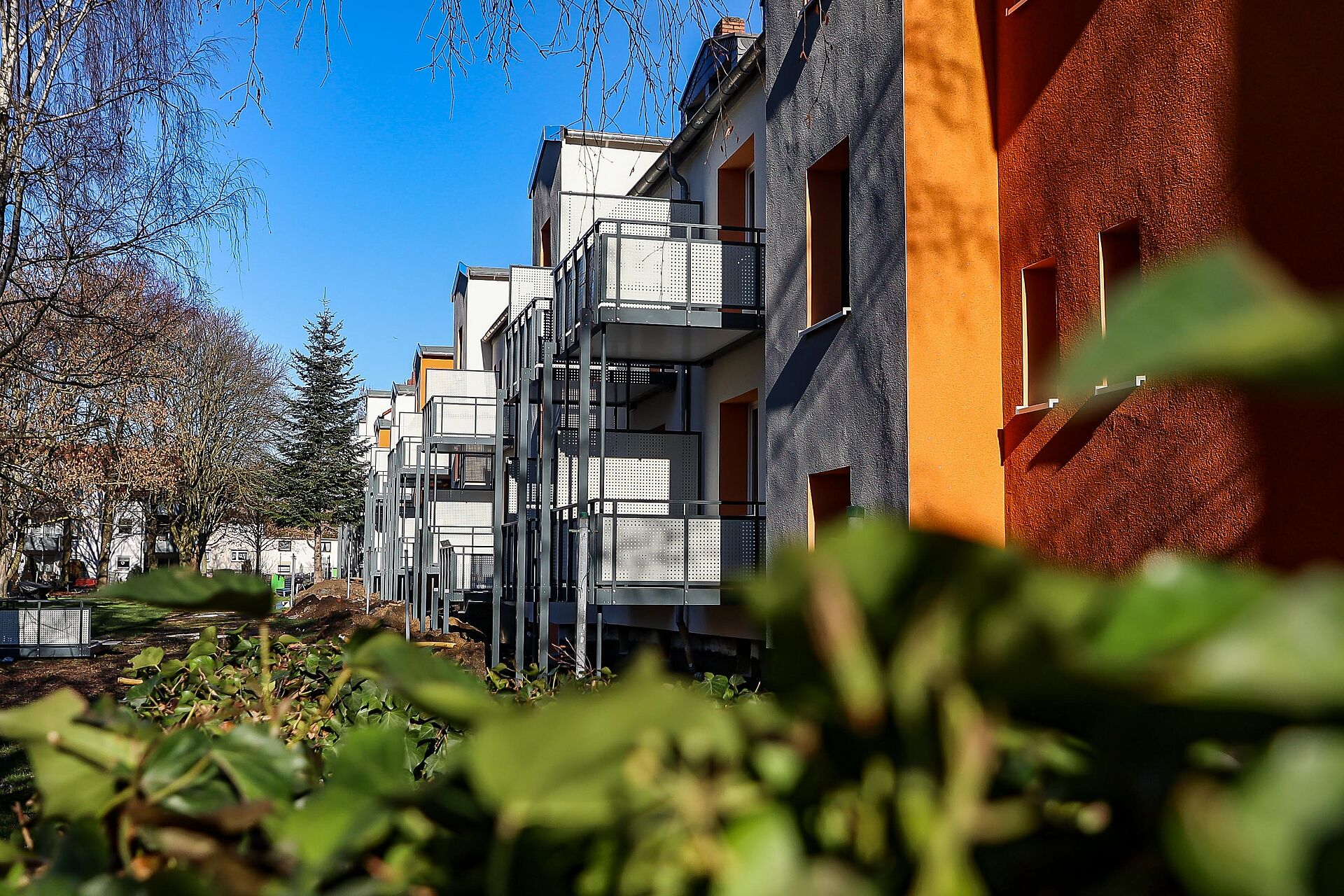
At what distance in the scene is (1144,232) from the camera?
598 centimetres

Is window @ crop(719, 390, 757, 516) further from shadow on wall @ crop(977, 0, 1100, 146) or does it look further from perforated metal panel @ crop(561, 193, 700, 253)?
shadow on wall @ crop(977, 0, 1100, 146)

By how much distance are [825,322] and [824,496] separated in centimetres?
132

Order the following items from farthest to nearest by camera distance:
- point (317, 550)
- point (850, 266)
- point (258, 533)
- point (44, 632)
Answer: point (317, 550) < point (258, 533) < point (44, 632) < point (850, 266)

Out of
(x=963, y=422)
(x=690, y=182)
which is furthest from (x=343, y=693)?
(x=690, y=182)

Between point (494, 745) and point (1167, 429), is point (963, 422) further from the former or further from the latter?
point (494, 745)

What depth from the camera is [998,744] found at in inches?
19.6

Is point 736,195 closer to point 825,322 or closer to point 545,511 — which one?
point 545,511

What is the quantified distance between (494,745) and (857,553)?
0.14 m

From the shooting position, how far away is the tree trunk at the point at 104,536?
38.4m

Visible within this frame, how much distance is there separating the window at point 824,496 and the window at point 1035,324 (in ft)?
6.07

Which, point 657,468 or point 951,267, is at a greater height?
point 951,267

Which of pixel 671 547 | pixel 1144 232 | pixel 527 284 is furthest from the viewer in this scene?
pixel 527 284

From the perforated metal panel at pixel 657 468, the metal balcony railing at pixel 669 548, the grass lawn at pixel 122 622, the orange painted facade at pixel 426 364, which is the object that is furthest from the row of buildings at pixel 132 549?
the metal balcony railing at pixel 669 548

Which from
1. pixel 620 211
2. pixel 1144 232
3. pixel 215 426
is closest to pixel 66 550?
pixel 215 426
